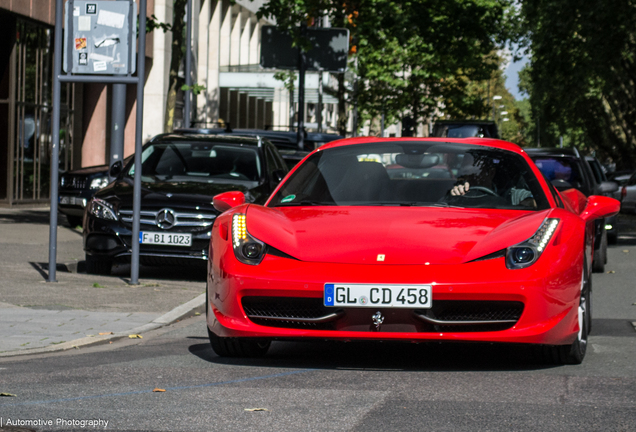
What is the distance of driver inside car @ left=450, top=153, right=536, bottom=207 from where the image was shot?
21.2 feet

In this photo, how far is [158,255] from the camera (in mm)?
10930

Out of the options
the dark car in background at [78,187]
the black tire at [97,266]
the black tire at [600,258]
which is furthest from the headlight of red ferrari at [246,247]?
the dark car in background at [78,187]

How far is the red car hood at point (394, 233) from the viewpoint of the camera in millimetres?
5551

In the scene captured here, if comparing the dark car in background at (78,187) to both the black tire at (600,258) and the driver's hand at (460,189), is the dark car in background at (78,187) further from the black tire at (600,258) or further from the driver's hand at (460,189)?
the driver's hand at (460,189)

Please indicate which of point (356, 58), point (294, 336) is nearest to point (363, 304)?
point (294, 336)

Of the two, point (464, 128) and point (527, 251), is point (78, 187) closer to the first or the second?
point (527, 251)

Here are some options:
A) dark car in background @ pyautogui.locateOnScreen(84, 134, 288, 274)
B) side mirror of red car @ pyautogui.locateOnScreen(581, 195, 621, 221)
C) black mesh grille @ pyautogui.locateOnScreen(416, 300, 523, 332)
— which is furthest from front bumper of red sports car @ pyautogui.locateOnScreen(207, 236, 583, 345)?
dark car in background @ pyautogui.locateOnScreen(84, 134, 288, 274)

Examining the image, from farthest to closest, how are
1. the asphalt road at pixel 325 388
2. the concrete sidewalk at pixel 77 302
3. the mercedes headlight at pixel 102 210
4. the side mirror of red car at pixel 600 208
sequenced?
the mercedes headlight at pixel 102 210
the concrete sidewalk at pixel 77 302
the side mirror of red car at pixel 600 208
the asphalt road at pixel 325 388

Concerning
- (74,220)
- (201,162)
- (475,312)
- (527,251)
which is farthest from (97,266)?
(74,220)

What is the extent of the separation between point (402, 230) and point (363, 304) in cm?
50

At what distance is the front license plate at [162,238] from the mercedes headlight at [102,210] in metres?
0.36

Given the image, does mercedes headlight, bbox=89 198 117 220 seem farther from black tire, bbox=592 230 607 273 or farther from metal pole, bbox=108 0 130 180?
black tire, bbox=592 230 607 273

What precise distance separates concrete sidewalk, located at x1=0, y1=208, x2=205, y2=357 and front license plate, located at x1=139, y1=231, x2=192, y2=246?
0.39 meters

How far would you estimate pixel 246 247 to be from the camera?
5789 mm
